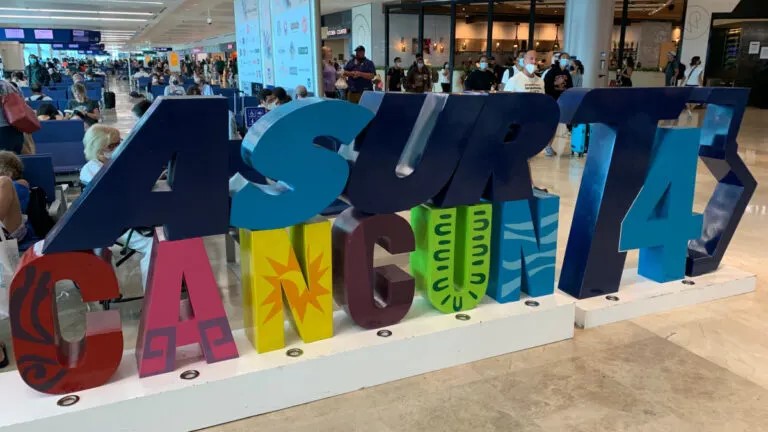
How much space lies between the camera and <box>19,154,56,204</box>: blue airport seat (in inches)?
184

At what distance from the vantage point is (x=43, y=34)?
32281 millimetres

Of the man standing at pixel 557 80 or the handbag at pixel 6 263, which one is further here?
the man standing at pixel 557 80

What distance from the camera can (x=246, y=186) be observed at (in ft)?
8.24

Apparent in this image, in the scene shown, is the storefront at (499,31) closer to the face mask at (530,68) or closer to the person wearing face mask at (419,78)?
the person wearing face mask at (419,78)

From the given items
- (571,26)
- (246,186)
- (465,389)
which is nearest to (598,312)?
(465,389)

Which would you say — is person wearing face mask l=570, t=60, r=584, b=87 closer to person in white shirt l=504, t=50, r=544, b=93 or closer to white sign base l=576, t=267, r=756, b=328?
person in white shirt l=504, t=50, r=544, b=93

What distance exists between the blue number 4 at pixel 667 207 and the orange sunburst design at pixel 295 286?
1854 mm

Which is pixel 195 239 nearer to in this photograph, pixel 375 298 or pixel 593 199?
pixel 375 298

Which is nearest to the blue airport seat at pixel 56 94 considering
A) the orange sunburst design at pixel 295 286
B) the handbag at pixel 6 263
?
the handbag at pixel 6 263

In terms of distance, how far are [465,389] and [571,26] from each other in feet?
38.1

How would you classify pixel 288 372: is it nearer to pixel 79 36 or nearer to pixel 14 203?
pixel 14 203

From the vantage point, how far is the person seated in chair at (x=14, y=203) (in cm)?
365

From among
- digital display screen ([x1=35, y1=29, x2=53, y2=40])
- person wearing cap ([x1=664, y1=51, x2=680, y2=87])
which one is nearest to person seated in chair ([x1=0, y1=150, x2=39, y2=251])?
person wearing cap ([x1=664, y1=51, x2=680, y2=87])

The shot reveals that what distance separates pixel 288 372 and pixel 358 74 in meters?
7.68
